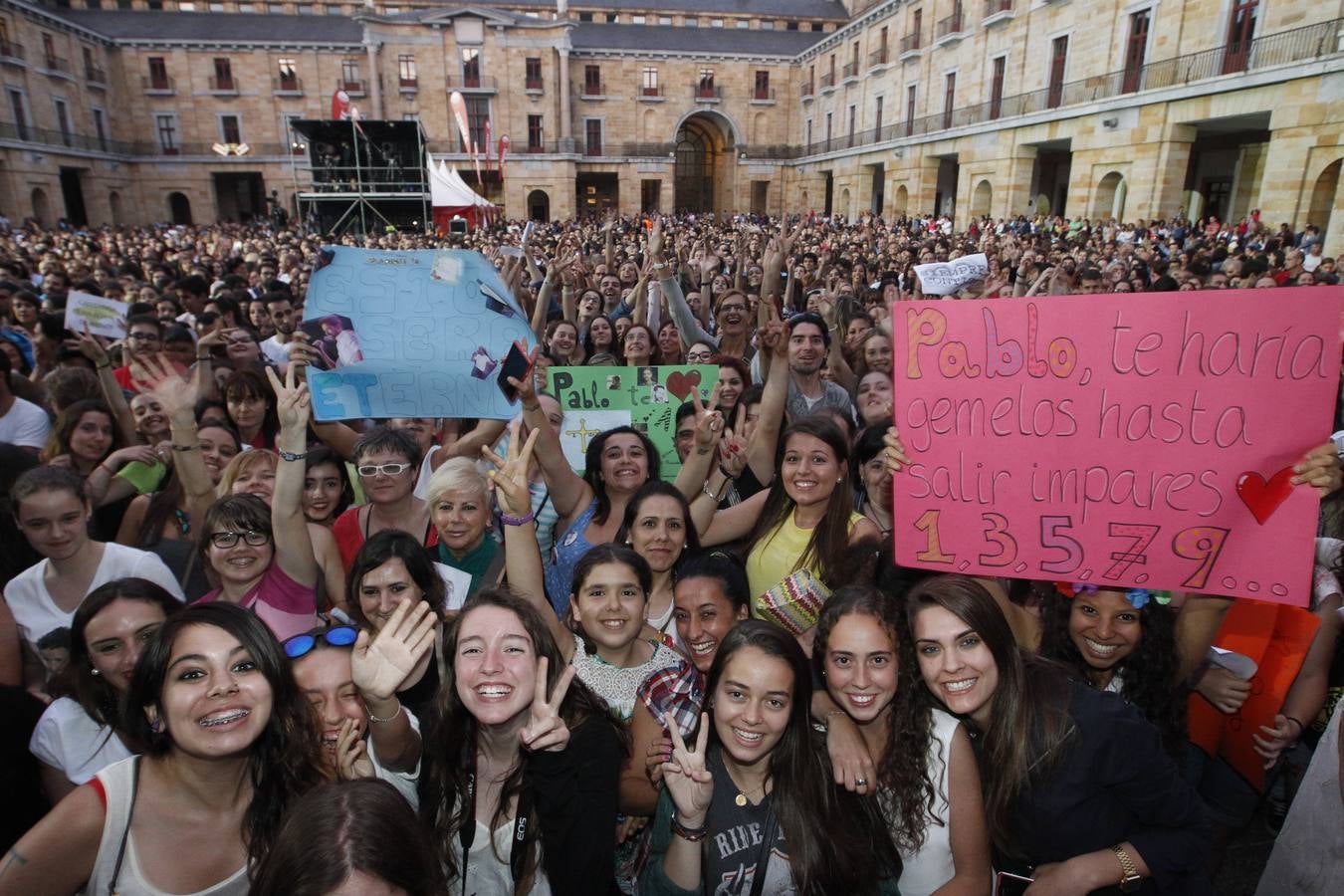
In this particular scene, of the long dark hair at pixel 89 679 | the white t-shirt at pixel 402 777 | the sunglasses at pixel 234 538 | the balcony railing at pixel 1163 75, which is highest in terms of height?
the balcony railing at pixel 1163 75

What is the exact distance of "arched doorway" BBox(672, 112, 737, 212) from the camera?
49719 millimetres

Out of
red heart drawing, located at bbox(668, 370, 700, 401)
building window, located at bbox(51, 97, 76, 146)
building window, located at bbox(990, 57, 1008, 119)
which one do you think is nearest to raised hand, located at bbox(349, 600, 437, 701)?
red heart drawing, located at bbox(668, 370, 700, 401)

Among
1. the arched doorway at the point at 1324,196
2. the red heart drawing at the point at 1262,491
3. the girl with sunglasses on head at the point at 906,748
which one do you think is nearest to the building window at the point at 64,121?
the girl with sunglasses on head at the point at 906,748

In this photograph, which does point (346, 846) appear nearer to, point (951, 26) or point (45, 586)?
point (45, 586)

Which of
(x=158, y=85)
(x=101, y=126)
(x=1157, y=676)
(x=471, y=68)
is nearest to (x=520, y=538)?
(x=1157, y=676)

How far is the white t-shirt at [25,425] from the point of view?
14.0 ft

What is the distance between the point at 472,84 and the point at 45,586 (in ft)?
150

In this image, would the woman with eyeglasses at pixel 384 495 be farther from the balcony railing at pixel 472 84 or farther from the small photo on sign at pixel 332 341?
the balcony railing at pixel 472 84

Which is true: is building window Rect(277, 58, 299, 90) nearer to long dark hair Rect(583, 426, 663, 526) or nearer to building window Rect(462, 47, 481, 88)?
building window Rect(462, 47, 481, 88)

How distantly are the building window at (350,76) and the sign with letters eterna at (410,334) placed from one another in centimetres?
4597

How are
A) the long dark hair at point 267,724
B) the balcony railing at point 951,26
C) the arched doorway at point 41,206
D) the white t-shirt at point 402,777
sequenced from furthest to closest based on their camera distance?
the arched doorway at point 41,206 < the balcony railing at point 951,26 < the white t-shirt at point 402,777 < the long dark hair at point 267,724

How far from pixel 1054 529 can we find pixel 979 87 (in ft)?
98.1

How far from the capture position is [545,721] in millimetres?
1953

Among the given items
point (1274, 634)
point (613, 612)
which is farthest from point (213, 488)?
point (1274, 634)
